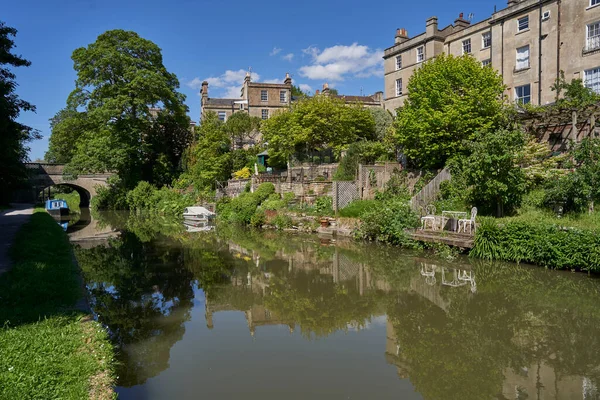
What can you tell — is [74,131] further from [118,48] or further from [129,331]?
[129,331]

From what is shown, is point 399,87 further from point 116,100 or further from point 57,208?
point 57,208

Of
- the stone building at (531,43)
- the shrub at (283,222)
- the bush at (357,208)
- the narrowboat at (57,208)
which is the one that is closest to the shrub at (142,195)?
the narrowboat at (57,208)

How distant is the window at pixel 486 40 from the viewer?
94.6ft

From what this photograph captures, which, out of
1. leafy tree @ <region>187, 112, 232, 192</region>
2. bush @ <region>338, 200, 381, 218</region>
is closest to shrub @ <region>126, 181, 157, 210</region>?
leafy tree @ <region>187, 112, 232, 192</region>

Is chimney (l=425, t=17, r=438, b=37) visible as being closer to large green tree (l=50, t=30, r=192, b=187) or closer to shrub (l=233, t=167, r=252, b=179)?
shrub (l=233, t=167, r=252, b=179)

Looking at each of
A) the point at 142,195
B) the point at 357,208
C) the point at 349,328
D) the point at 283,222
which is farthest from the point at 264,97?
the point at 349,328

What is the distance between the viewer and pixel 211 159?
3922 cm

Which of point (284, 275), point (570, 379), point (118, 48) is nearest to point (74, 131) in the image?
point (118, 48)

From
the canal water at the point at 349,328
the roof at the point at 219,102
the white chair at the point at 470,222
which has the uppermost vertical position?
the roof at the point at 219,102

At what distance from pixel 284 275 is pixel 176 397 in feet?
27.3

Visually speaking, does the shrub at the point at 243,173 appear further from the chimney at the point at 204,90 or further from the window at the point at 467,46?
the chimney at the point at 204,90

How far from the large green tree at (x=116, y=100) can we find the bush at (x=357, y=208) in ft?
86.9

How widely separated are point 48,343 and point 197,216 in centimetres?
2687

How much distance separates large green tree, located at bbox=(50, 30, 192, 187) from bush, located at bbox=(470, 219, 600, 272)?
116 ft
